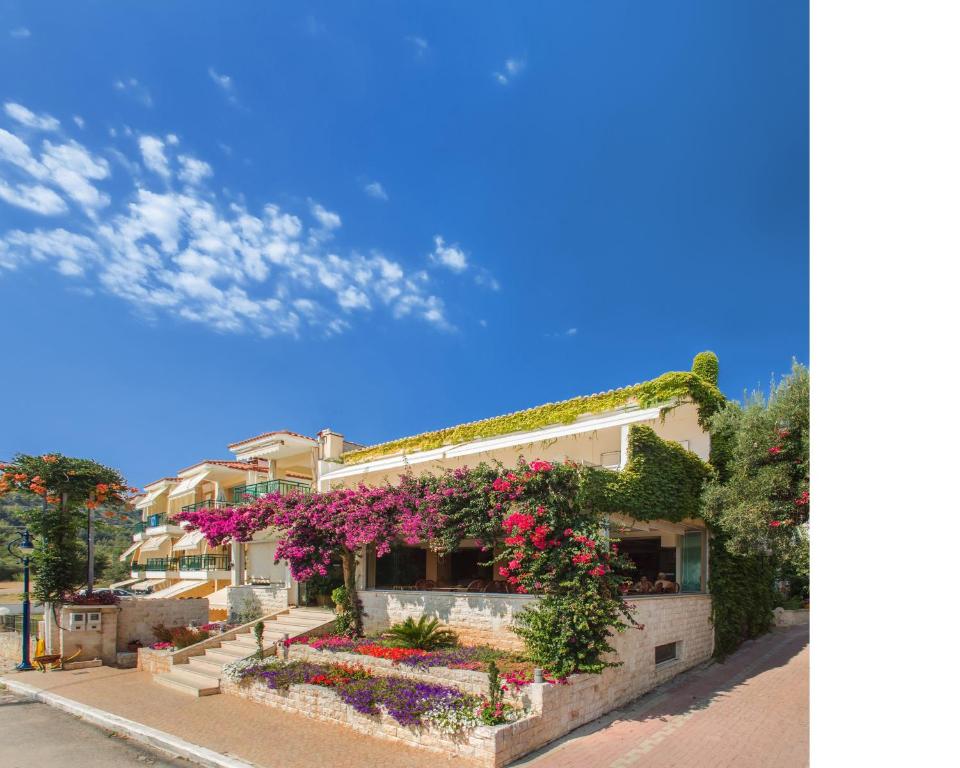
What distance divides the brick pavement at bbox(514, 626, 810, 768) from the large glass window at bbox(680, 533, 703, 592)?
2.21 metres

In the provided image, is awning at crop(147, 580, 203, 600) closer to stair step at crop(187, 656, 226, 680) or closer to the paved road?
stair step at crop(187, 656, 226, 680)

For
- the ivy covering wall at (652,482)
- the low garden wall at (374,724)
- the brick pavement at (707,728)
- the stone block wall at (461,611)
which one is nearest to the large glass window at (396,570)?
the stone block wall at (461,611)

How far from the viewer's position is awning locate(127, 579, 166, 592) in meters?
33.2

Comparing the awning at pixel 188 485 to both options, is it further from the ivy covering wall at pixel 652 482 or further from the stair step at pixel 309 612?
the ivy covering wall at pixel 652 482

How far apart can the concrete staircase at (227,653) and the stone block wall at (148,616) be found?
11.7ft

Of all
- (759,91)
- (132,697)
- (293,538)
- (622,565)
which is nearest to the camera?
(759,91)

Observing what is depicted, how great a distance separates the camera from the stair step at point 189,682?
14203 millimetres

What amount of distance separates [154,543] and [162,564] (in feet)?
8.11

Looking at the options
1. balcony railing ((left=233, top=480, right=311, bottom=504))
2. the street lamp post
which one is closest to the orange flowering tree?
the street lamp post

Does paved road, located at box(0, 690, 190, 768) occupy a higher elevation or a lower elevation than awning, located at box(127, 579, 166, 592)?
higher
